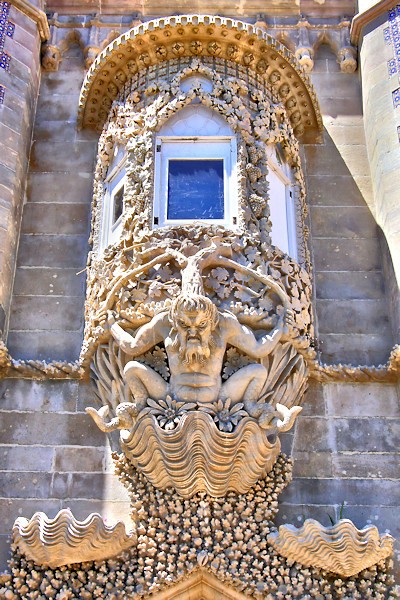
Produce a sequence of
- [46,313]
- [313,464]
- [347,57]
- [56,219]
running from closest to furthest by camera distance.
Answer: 1. [313,464]
2. [46,313]
3. [56,219]
4. [347,57]

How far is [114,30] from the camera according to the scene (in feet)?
47.4

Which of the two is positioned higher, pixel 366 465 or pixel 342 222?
pixel 342 222

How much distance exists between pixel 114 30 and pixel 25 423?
6.74 m

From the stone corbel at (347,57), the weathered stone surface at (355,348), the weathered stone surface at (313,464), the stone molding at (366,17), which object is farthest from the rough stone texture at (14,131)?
the stone molding at (366,17)

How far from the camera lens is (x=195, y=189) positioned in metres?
11.4

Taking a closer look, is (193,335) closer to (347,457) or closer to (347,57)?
(347,457)

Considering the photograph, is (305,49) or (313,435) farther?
(305,49)

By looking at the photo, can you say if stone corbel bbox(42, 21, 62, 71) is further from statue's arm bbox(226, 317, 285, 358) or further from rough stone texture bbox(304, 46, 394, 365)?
statue's arm bbox(226, 317, 285, 358)

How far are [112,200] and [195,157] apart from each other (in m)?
1.20

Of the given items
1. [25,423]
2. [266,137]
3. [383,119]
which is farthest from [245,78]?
[25,423]

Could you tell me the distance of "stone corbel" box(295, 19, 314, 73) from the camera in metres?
14.0

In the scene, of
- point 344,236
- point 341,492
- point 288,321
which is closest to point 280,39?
point 344,236

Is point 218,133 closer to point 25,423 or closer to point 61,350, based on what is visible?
point 61,350

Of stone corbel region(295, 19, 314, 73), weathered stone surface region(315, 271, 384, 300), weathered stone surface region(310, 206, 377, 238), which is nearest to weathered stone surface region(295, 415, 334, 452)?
weathered stone surface region(315, 271, 384, 300)
